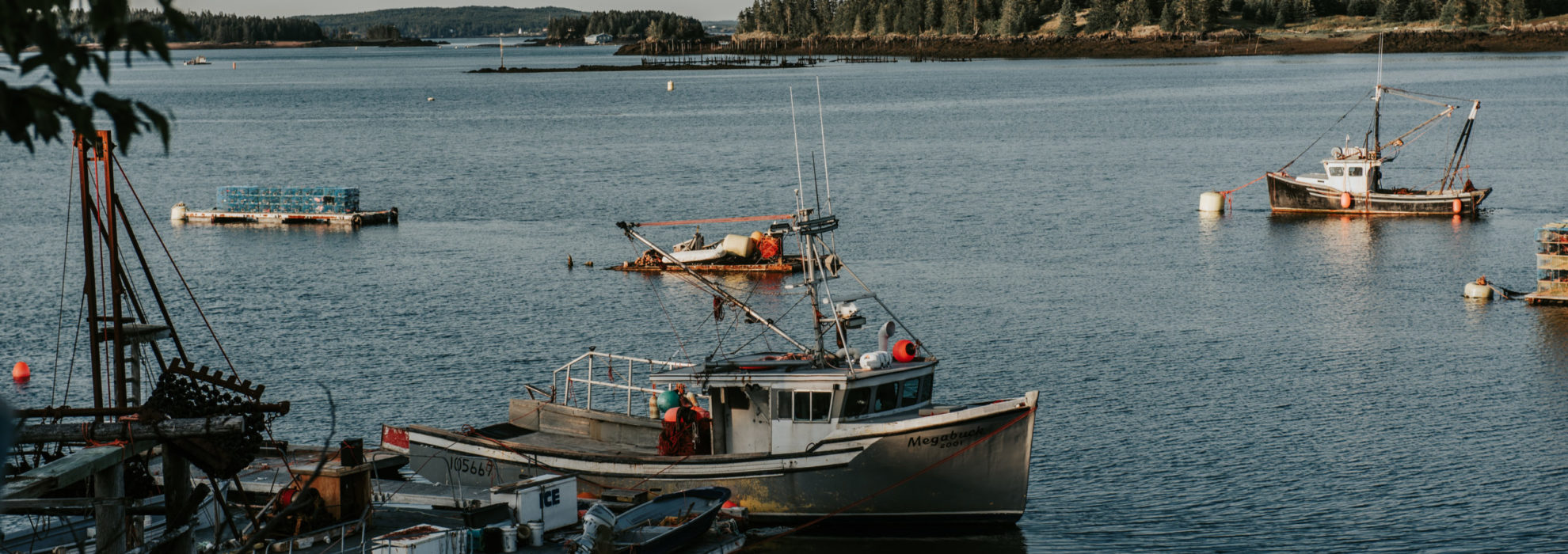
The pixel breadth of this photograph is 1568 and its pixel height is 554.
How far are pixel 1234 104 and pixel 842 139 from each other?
2274 inches

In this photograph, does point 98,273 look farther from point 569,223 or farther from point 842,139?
point 842,139

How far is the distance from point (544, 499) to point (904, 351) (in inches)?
292

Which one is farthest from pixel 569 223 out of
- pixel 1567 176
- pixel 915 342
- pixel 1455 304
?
pixel 1567 176

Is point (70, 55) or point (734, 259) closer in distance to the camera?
point (70, 55)

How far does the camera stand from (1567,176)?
93.2 meters

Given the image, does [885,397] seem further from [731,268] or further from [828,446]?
[731,268]

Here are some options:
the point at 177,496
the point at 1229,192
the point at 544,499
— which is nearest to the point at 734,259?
the point at 544,499

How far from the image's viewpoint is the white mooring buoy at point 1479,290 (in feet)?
181

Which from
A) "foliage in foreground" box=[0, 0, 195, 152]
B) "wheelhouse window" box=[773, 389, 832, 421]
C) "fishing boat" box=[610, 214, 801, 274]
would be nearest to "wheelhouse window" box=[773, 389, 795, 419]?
"wheelhouse window" box=[773, 389, 832, 421]

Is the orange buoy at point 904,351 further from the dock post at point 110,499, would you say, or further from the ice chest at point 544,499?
the dock post at point 110,499

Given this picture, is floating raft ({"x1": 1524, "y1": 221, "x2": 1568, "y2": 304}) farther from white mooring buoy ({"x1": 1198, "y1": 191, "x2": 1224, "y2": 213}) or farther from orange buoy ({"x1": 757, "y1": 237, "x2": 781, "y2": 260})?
orange buoy ({"x1": 757, "y1": 237, "x2": 781, "y2": 260})

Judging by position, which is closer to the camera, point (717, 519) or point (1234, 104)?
point (717, 519)

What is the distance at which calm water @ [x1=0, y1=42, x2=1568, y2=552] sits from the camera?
3206 centimetres

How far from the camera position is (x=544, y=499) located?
82.3 feet
